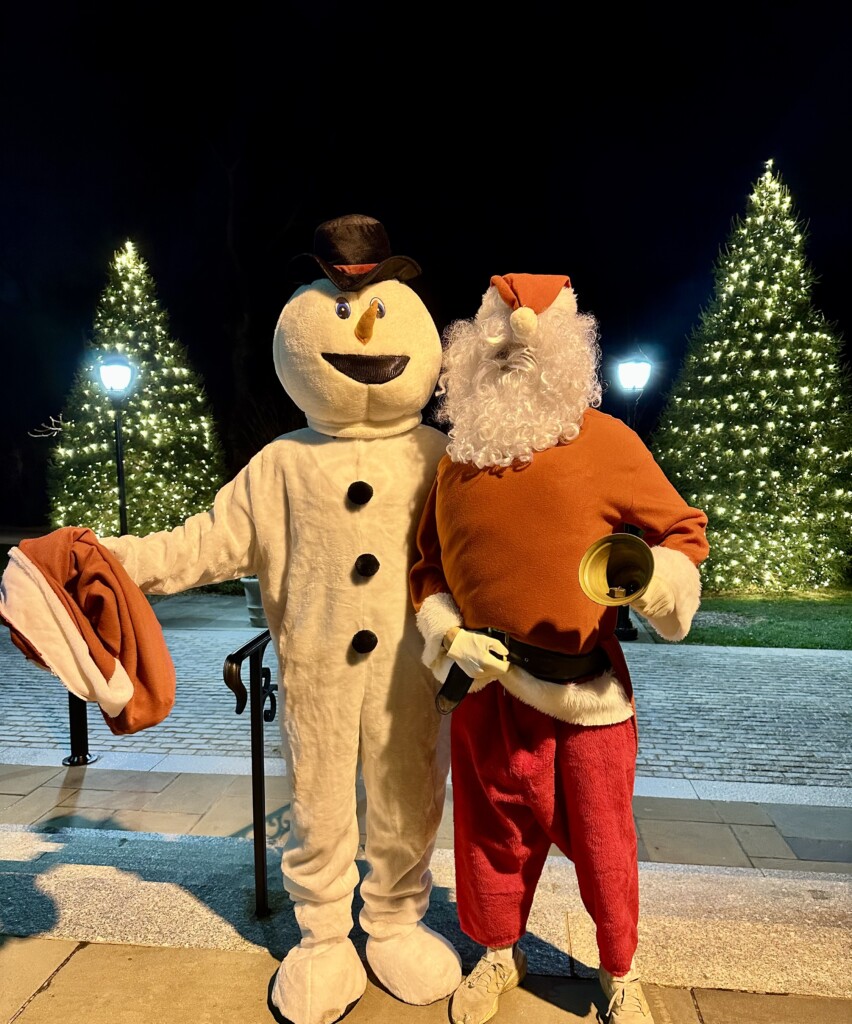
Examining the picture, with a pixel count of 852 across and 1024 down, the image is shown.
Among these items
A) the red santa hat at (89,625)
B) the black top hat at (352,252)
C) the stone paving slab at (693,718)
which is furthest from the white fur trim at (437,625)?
the stone paving slab at (693,718)

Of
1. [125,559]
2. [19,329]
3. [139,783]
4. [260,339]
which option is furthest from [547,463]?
[19,329]

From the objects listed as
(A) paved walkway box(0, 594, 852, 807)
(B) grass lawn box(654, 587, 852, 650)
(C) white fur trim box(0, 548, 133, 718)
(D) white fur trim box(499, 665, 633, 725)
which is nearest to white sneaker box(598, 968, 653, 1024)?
(D) white fur trim box(499, 665, 633, 725)

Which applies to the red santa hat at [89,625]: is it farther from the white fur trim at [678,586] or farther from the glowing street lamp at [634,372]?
the glowing street lamp at [634,372]

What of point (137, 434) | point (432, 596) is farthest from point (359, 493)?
point (137, 434)

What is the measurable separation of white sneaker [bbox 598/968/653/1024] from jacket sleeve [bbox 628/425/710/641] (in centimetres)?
89

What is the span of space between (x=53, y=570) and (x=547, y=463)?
1.30m

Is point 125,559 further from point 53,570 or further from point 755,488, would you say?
point 755,488

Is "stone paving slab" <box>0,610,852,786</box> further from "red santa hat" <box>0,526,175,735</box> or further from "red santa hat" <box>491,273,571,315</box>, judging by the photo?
"red santa hat" <box>491,273,571,315</box>

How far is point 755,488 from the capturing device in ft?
38.1

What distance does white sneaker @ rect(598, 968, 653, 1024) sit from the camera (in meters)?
1.87

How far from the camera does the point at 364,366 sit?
80.7 inches

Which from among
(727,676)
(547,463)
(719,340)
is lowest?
(727,676)

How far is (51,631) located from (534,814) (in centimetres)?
133

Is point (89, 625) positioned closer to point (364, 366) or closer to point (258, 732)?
point (258, 732)
